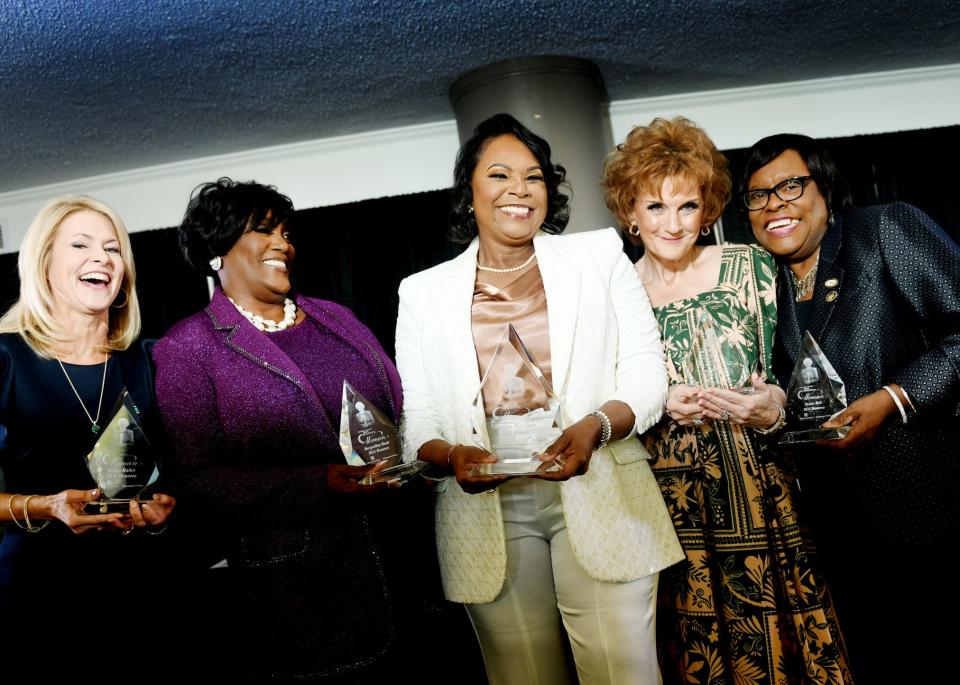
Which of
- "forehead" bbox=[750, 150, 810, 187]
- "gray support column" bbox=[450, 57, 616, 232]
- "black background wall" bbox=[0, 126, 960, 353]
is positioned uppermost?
"gray support column" bbox=[450, 57, 616, 232]

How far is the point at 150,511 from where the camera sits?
5.03 ft

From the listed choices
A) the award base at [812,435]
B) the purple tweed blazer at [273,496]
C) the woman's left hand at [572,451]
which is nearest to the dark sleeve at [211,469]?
the purple tweed blazer at [273,496]

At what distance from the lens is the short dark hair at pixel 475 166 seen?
6.08 ft

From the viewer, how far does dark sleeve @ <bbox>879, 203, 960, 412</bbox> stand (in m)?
1.75

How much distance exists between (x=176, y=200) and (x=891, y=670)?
455cm

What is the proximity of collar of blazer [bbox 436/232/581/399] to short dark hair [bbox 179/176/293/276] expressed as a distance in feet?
1.80

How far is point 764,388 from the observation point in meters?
1.73

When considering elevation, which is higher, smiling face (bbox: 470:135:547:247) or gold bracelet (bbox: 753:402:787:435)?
smiling face (bbox: 470:135:547:247)

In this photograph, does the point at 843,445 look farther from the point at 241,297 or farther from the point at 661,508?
the point at 241,297

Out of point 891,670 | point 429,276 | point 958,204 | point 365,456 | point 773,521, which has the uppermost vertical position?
point 958,204

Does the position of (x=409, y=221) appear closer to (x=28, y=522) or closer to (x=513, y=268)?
(x=513, y=268)

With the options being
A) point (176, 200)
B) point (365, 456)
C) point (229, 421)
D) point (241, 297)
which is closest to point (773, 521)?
point (365, 456)

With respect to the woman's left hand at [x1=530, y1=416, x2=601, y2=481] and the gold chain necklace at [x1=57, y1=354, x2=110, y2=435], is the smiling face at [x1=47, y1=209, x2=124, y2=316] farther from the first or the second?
the woman's left hand at [x1=530, y1=416, x2=601, y2=481]

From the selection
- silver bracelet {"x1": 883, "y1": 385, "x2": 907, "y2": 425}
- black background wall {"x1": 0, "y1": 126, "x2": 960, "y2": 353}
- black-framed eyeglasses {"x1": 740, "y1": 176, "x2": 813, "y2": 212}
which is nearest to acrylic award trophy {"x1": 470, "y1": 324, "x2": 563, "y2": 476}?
silver bracelet {"x1": 883, "y1": 385, "x2": 907, "y2": 425}
